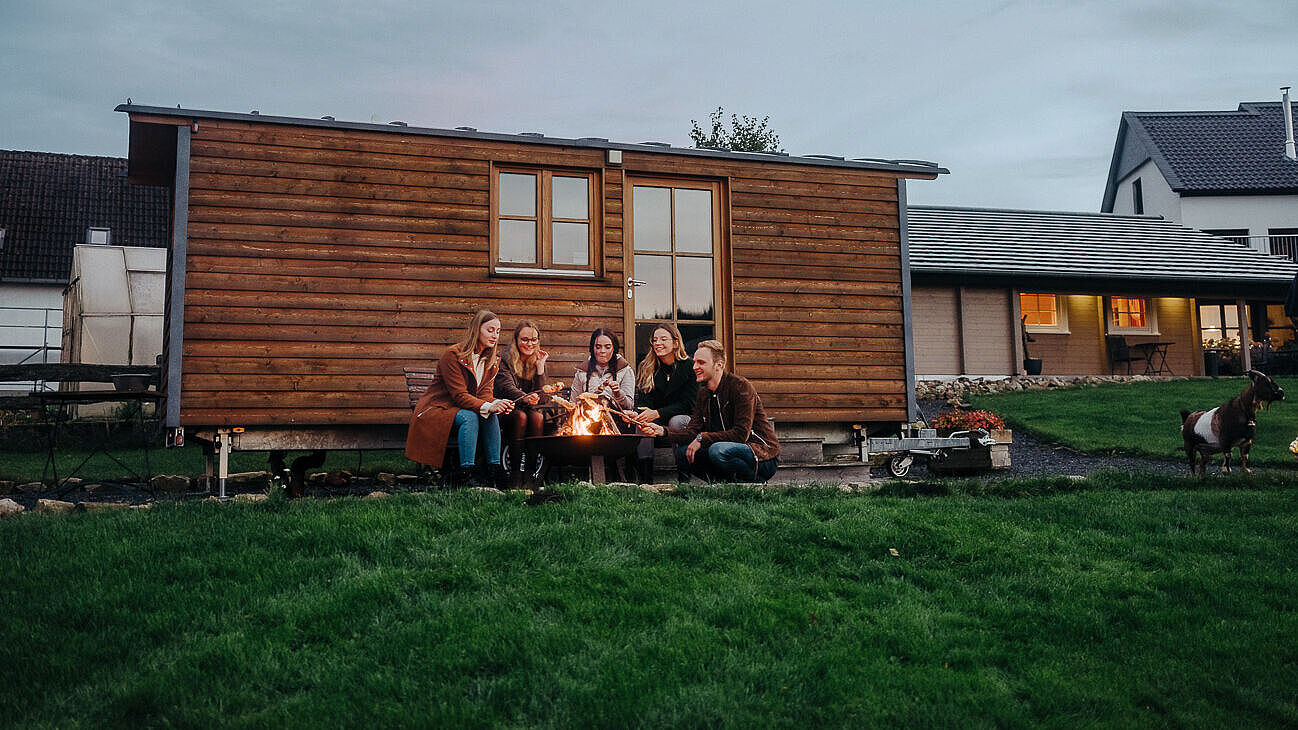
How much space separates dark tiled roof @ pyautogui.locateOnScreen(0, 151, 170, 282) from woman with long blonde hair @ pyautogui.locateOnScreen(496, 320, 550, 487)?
19461mm

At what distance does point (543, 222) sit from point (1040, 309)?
13.7m

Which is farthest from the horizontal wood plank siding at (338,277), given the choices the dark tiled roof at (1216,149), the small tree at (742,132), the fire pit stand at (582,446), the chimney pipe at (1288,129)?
the chimney pipe at (1288,129)

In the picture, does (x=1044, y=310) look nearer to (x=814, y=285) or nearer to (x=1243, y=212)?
(x=1243, y=212)

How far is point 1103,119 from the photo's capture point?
64000 mm

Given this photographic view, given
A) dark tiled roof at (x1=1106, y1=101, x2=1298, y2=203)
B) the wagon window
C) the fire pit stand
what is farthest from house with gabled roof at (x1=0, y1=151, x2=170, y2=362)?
dark tiled roof at (x1=1106, y1=101, x2=1298, y2=203)

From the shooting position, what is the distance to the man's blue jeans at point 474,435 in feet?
19.0

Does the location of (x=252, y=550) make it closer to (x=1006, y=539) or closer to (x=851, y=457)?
(x=1006, y=539)

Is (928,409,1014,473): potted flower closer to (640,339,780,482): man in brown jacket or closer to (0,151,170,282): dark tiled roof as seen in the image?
(640,339,780,482): man in brown jacket

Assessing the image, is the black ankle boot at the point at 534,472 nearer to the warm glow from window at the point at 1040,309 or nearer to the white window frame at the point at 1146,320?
the warm glow from window at the point at 1040,309

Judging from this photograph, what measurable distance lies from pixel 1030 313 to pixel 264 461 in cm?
1457

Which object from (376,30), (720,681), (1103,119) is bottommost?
(720,681)

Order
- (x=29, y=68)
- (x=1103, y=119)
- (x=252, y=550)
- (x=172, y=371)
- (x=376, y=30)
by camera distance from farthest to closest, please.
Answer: (x=1103, y=119)
(x=29, y=68)
(x=376, y=30)
(x=172, y=371)
(x=252, y=550)

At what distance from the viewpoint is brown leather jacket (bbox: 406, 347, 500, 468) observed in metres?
5.84

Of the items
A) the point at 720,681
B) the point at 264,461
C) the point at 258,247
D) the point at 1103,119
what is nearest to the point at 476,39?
the point at 264,461
